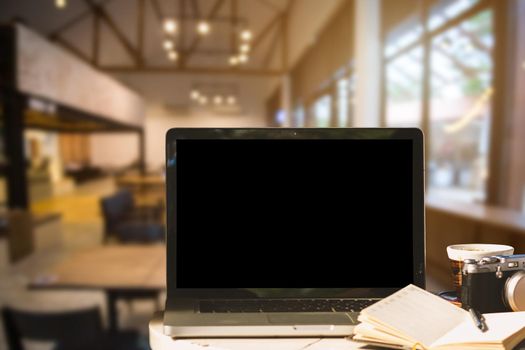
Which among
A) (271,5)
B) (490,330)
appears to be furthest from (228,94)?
(490,330)

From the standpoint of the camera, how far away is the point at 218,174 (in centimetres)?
96

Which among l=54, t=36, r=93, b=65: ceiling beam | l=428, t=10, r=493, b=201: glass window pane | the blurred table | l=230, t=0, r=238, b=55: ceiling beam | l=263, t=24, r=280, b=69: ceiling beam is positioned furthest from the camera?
l=263, t=24, r=280, b=69: ceiling beam

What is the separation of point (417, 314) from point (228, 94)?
31.5 feet

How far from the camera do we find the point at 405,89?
16.1ft

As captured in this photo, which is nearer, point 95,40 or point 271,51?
point 95,40

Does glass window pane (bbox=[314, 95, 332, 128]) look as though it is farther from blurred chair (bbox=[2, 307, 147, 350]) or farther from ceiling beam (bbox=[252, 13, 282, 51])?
blurred chair (bbox=[2, 307, 147, 350])

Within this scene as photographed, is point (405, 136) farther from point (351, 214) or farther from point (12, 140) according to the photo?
point (12, 140)

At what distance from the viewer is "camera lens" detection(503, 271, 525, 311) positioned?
91 centimetres

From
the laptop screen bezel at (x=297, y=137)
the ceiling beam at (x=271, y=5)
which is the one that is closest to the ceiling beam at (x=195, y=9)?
the ceiling beam at (x=271, y=5)

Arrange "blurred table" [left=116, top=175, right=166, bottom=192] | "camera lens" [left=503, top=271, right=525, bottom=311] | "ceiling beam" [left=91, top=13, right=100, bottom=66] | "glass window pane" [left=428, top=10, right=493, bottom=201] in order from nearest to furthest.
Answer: "camera lens" [left=503, top=271, right=525, bottom=311] → "glass window pane" [left=428, top=10, right=493, bottom=201] → "blurred table" [left=116, top=175, right=166, bottom=192] → "ceiling beam" [left=91, top=13, right=100, bottom=66]

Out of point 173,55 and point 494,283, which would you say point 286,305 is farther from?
point 173,55

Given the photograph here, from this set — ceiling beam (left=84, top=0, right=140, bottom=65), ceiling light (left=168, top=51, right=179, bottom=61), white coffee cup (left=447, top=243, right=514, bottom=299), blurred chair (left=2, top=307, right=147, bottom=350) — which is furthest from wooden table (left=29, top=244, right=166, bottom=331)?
ceiling light (left=168, top=51, right=179, bottom=61)

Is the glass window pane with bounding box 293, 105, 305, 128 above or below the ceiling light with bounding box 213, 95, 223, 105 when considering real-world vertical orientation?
below

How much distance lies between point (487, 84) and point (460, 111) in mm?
433
